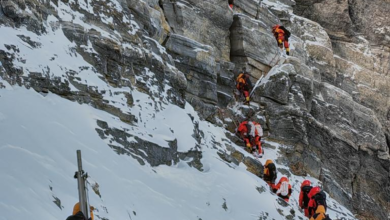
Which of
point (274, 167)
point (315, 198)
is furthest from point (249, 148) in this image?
point (315, 198)

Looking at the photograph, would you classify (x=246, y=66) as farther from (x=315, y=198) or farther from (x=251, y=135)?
(x=315, y=198)

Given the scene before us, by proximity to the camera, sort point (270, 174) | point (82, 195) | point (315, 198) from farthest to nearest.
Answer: point (270, 174)
point (315, 198)
point (82, 195)

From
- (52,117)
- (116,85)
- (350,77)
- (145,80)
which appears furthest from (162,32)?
(350,77)

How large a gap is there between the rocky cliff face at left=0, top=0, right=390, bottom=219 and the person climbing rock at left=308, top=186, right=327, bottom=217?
8.58ft

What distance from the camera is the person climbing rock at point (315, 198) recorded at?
14.8m

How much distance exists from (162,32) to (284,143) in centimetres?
691

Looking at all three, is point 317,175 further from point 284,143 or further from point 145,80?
point 145,80

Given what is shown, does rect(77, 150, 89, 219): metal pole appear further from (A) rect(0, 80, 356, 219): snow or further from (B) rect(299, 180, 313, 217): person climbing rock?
(B) rect(299, 180, 313, 217): person climbing rock

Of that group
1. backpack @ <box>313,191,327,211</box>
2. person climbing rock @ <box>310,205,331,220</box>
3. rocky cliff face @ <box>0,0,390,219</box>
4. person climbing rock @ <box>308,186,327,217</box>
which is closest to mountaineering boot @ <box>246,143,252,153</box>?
rocky cliff face @ <box>0,0,390,219</box>

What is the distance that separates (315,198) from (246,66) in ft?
27.3

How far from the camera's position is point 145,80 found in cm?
1541

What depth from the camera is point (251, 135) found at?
1864cm

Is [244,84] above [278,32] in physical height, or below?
below

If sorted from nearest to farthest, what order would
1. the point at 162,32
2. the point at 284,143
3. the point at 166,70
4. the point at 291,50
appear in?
the point at 166,70 → the point at 162,32 → the point at 284,143 → the point at 291,50
